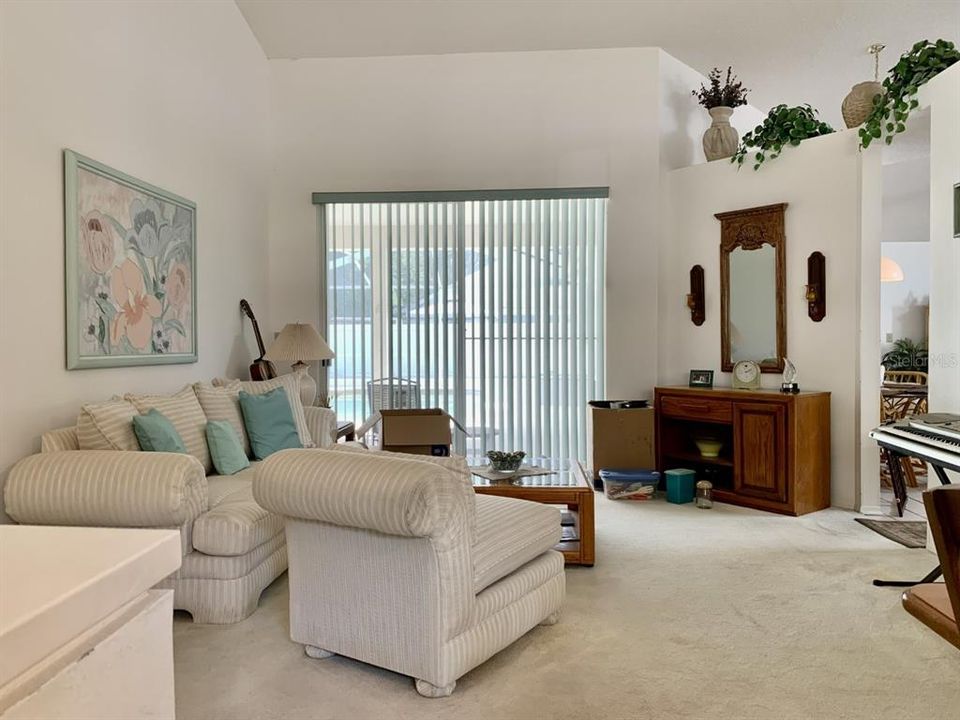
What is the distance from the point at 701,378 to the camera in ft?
16.4

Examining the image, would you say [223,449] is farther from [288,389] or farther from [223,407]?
[288,389]

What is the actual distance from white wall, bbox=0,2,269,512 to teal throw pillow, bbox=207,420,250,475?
0.50 meters

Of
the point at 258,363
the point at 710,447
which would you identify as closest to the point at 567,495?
the point at 710,447

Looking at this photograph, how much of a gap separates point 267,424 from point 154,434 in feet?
2.91

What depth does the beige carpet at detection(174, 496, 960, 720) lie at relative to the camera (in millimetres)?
1999

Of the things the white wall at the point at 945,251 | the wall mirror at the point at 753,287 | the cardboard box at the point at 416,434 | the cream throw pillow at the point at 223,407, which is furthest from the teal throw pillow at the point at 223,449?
the white wall at the point at 945,251

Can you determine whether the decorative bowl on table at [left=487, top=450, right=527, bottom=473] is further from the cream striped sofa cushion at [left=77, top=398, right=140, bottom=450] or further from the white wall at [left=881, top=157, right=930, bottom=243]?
the white wall at [left=881, top=157, right=930, bottom=243]

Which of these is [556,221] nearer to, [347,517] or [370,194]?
[370,194]

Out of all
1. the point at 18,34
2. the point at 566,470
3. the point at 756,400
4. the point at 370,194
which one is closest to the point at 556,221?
the point at 370,194

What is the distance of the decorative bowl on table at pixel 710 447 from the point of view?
4703 mm

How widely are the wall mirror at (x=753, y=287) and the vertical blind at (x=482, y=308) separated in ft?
3.07

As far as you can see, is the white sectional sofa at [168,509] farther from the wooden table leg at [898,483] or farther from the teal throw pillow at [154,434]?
the wooden table leg at [898,483]

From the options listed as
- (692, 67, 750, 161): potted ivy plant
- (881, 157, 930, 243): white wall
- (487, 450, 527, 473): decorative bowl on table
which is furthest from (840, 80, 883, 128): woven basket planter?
(881, 157, 930, 243): white wall

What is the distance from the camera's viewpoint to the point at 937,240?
11.4 ft
